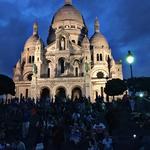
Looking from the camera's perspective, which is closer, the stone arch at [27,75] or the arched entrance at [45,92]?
the arched entrance at [45,92]

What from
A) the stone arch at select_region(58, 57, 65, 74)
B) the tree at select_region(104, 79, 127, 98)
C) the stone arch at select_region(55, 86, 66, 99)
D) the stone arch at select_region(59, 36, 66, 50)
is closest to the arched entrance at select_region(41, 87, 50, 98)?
the stone arch at select_region(55, 86, 66, 99)

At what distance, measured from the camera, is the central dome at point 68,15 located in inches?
2672

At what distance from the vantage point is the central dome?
223 ft

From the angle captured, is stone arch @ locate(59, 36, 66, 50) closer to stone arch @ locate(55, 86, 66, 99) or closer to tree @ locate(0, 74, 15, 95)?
stone arch @ locate(55, 86, 66, 99)

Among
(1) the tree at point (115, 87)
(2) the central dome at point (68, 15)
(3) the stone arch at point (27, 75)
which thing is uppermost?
(2) the central dome at point (68, 15)

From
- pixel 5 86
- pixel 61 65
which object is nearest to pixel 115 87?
pixel 61 65

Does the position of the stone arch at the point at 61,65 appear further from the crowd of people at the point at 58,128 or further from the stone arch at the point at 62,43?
the crowd of people at the point at 58,128

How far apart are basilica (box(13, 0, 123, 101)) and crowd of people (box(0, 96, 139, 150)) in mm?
22063

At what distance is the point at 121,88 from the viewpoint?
46.0 m

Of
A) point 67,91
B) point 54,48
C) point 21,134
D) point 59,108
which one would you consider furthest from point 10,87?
point 21,134

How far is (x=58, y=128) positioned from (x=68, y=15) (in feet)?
178

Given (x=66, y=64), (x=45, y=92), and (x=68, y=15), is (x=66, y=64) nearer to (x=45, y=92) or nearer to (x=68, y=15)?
(x=45, y=92)

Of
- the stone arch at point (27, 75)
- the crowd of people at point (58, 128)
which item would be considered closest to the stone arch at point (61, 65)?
the stone arch at point (27, 75)

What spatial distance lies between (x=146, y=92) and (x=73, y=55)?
13621mm
